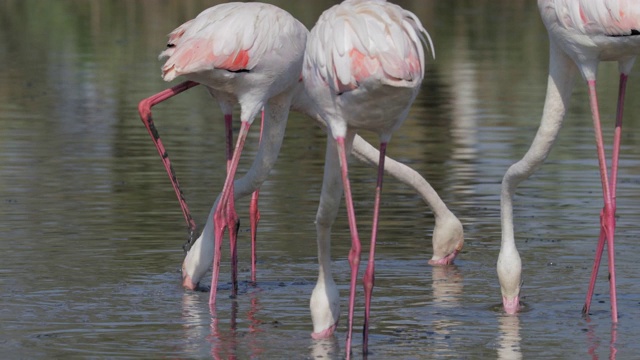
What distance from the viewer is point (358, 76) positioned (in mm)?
6664

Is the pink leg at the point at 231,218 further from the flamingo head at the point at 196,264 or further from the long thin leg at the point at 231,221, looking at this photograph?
the flamingo head at the point at 196,264

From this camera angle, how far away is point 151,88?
19.9 metres

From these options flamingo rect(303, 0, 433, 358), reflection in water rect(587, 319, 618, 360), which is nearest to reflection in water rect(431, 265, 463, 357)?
flamingo rect(303, 0, 433, 358)

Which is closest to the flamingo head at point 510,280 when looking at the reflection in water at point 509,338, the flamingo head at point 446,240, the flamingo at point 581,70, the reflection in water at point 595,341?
the flamingo at point 581,70

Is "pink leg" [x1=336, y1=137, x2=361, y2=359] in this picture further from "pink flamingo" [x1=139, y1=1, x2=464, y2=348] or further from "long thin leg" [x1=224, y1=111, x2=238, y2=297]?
"long thin leg" [x1=224, y1=111, x2=238, y2=297]

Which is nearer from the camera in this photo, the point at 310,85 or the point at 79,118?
the point at 310,85

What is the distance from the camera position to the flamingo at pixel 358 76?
667 cm

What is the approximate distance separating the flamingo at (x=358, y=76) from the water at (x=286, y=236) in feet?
2.65

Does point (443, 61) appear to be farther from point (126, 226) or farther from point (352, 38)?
point (352, 38)

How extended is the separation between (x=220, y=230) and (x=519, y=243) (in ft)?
7.72

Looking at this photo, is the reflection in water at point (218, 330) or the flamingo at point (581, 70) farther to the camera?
the flamingo at point (581, 70)

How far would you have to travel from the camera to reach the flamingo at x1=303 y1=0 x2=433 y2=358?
6.67 metres

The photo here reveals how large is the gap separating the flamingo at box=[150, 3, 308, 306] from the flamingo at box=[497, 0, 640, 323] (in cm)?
143

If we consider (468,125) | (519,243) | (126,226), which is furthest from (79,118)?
(519,243)
